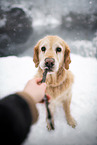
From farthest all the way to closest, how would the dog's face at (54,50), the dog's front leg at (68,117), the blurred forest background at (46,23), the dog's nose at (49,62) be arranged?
1. the blurred forest background at (46,23)
2. the dog's front leg at (68,117)
3. the dog's face at (54,50)
4. the dog's nose at (49,62)

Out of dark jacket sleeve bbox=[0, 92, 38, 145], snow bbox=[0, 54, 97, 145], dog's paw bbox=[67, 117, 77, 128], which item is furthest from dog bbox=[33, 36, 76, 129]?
dark jacket sleeve bbox=[0, 92, 38, 145]

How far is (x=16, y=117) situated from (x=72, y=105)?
2.09 metres

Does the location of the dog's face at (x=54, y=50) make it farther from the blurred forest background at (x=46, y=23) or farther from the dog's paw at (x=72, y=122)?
the blurred forest background at (x=46, y=23)

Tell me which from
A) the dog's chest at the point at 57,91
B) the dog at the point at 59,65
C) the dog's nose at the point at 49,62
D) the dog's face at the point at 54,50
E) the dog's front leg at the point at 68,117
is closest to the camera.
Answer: the dog's nose at the point at 49,62

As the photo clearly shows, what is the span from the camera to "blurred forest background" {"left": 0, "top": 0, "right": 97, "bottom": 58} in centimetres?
395

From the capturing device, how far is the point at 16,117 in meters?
0.55

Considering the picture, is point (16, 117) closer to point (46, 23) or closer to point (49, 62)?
point (49, 62)

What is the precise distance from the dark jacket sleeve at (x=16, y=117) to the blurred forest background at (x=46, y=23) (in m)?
4.26

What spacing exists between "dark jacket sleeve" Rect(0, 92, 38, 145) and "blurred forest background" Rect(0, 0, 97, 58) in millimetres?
4262

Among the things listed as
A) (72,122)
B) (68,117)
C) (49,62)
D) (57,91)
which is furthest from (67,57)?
(72,122)

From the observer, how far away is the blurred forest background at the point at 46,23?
155 inches

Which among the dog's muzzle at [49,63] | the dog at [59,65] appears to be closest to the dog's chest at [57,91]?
the dog at [59,65]

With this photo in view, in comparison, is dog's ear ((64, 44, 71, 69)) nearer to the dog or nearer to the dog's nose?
the dog

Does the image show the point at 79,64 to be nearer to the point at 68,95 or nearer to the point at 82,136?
the point at 68,95
